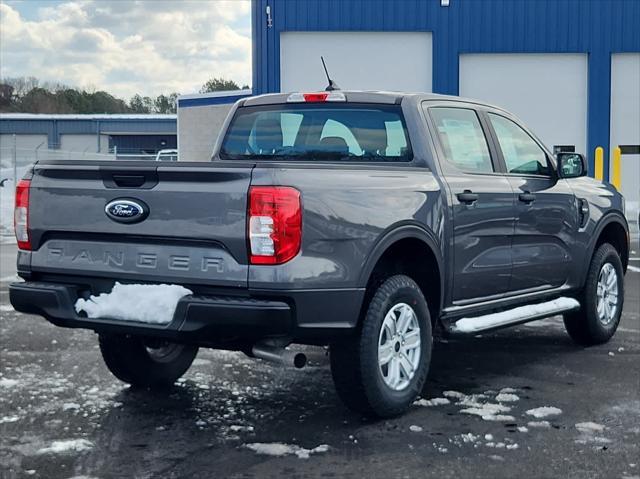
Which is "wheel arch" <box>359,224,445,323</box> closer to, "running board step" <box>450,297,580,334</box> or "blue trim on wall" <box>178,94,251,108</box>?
"running board step" <box>450,297,580,334</box>

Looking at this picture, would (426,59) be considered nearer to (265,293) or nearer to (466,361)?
(466,361)

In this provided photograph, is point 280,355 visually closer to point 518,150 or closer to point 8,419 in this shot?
point 8,419

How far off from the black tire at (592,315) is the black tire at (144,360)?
2925 millimetres

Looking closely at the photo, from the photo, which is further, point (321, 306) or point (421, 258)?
point (421, 258)

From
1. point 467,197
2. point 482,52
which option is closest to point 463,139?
point 467,197

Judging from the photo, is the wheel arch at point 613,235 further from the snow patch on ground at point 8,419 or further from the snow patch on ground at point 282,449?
the snow patch on ground at point 8,419

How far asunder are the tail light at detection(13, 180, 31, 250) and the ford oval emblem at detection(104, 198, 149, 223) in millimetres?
559

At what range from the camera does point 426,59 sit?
72.1 feet

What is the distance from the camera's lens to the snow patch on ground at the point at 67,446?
443 cm

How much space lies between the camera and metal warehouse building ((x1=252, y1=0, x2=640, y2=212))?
71.4ft

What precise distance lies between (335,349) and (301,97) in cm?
186

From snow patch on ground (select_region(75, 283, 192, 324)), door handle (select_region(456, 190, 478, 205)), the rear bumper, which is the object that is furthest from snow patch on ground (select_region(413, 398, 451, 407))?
snow patch on ground (select_region(75, 283, 192, 324))

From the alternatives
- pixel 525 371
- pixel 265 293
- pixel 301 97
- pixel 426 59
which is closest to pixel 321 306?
pixel 265 293

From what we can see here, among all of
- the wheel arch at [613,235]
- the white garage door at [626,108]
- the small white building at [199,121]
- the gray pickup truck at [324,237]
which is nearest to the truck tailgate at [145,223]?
the gray pickup truck at [324,237]
